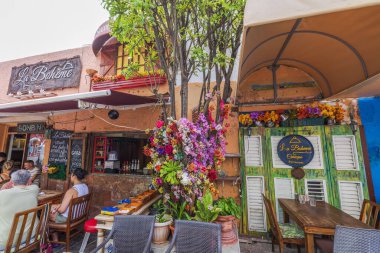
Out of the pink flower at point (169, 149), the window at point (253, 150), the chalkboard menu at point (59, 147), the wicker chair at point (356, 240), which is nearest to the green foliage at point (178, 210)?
the pink flower at point (169, 149)

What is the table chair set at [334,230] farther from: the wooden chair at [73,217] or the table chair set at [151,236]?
the wooden chair at [73,217]

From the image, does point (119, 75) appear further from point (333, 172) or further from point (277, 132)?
point (333, 172)

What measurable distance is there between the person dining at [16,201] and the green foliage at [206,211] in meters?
2.85

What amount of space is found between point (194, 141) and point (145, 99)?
2157 mm

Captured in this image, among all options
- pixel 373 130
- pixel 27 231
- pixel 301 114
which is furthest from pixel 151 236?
pixel 373 130

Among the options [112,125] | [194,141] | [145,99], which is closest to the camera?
[194,141]

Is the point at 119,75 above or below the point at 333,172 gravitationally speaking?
above

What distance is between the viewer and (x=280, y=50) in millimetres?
3947

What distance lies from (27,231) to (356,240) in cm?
476

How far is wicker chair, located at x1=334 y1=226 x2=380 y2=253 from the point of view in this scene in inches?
83.1

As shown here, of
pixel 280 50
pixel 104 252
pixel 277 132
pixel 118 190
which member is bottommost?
pixel 104 252

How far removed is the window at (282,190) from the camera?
14.1 ft

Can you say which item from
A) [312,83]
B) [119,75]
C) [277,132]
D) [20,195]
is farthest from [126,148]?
[312,83]

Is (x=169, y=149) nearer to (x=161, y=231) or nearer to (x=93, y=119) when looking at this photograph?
(x=161, y=231)
